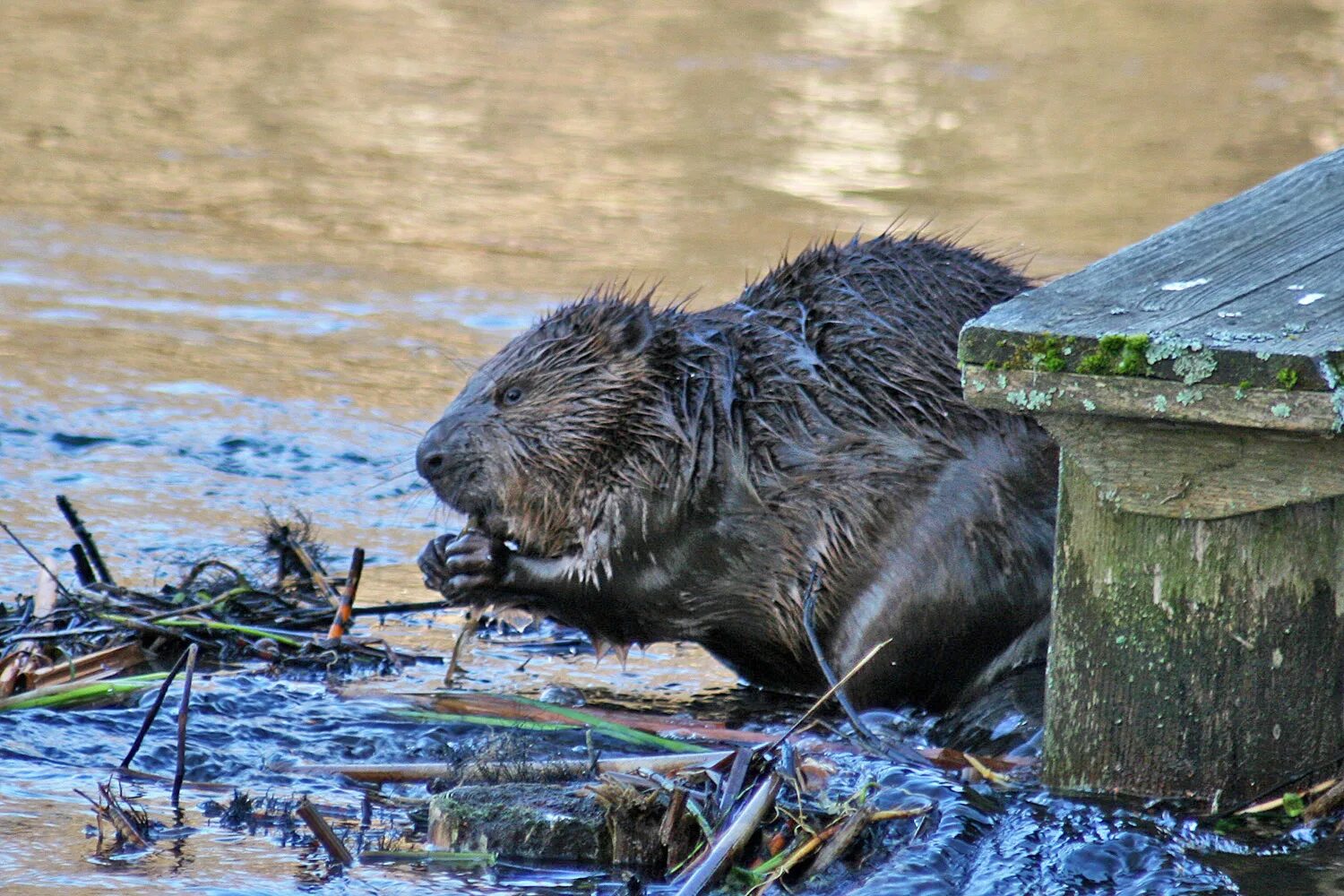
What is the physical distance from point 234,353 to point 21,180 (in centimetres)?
260

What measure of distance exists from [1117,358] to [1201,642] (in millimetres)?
482

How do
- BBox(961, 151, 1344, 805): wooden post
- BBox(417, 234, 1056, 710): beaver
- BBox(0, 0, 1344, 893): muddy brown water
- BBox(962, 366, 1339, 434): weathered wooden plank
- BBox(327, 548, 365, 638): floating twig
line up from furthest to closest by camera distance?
BBox(327, 548, 365, 638): floating twig, BBox(417, 234, 1056, 710): beaver, BBox(0, 0, 1344, 893): muddy brown water, BBox(961, 151, 1344, 805): wooden post, BBox(962, 366, 1339, 434): weathered wooden plank

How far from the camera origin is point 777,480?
12.8 feet

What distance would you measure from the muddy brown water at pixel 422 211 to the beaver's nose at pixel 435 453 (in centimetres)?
44

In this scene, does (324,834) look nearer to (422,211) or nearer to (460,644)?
(460,644)

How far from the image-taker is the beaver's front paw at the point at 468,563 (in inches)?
159

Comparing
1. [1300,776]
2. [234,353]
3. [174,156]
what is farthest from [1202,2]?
[1300,776]

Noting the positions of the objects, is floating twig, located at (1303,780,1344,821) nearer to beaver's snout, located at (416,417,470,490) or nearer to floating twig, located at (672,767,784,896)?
floating twig, located at (672,767,784,896)

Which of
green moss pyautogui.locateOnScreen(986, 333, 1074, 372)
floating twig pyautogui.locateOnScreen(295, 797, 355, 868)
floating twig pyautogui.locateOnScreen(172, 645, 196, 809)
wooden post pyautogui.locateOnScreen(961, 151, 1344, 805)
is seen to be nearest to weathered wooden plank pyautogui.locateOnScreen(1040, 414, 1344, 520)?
wooden post pyautogui.locateOnScreen(961, 151, 1344, 805)

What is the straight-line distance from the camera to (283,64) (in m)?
11.5

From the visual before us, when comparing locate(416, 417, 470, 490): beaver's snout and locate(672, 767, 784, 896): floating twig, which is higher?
locate(416, 417, 470, 490): beaver's snout

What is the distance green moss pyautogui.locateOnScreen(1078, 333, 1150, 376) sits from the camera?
2893 millimetres

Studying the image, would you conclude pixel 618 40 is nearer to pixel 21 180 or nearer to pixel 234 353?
pixel 21 180

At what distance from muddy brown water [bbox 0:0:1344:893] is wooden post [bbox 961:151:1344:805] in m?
0.15
